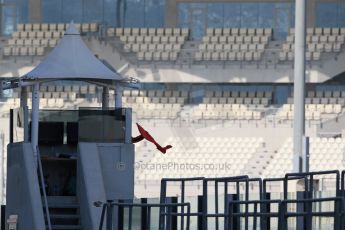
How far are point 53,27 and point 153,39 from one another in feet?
12.3

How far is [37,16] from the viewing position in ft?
163

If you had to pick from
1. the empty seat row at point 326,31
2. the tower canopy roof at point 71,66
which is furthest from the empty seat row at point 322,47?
the tower canopy roof at point 71,66

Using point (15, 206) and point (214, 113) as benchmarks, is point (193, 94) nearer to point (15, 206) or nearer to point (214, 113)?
point (214, 113)

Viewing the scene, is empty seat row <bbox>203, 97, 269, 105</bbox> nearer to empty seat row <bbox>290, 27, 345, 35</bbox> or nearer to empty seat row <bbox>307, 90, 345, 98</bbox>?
empty seat row <bbox>307, 90, 345, 98</bbox>

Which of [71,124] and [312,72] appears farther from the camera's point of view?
[312,72]

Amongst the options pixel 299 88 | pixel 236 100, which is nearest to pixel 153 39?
pixel 236 100

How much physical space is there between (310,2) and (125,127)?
108ft

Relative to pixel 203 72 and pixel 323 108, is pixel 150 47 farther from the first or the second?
pixel 323 108

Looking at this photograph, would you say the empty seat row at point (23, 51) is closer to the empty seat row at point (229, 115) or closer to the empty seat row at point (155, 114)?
the empty seat row at point (155, 114)

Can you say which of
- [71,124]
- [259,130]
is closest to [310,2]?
[259,130]

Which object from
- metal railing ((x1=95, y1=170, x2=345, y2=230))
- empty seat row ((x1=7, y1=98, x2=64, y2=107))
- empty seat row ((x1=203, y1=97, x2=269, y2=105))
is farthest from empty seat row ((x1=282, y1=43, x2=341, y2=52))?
metal railing ((x1=95, y1=170, x2=345, y2=230))

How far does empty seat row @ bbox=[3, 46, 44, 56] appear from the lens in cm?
4738

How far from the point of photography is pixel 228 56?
153 feet

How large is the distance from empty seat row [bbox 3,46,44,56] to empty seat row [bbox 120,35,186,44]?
3.00m
